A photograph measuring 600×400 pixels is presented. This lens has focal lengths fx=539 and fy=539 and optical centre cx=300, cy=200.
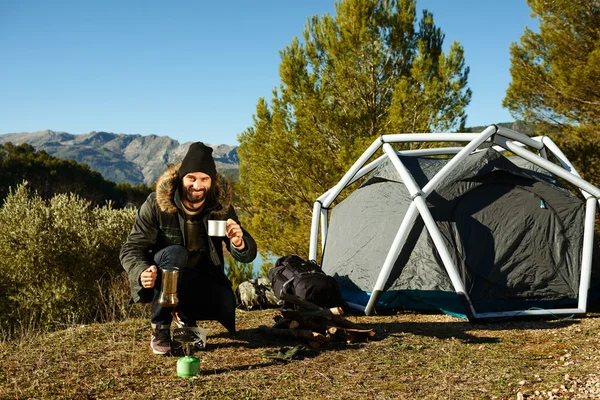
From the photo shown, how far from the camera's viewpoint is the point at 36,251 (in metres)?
9.30

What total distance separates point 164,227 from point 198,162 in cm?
68

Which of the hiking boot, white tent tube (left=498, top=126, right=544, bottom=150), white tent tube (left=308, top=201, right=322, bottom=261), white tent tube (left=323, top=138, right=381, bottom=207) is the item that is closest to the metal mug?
the hiking boot

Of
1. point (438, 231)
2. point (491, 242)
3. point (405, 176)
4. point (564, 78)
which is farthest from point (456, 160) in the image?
point (564, 78)

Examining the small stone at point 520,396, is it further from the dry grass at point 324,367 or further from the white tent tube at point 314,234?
the white tent tube at point 314,234

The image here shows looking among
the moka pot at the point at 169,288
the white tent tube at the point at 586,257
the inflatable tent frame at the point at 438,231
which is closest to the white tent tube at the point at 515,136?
the inflatable tent frame at the point at 438,231

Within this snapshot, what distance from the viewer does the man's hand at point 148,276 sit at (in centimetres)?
448

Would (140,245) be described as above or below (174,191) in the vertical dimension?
below

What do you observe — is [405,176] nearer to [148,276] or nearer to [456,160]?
[456,160]

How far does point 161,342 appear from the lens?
4.75 m

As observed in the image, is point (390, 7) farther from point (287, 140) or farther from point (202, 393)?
point (202, 393)

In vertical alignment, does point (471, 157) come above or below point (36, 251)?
above

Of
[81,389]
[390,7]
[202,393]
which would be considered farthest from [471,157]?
[390,7]

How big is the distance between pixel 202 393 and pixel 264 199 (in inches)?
480

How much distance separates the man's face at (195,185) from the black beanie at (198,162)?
0.04 m
